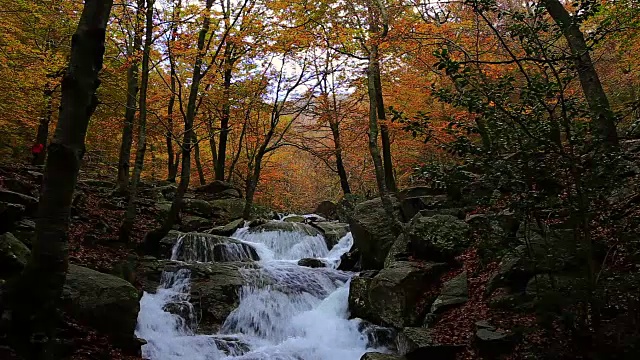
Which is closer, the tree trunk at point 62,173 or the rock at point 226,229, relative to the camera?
the tree trunk at point 62,173

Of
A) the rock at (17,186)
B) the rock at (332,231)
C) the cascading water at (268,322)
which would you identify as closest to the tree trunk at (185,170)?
the cascading water at (268,322)

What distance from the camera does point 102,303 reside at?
6285 millimetres

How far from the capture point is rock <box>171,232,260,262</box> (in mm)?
11672

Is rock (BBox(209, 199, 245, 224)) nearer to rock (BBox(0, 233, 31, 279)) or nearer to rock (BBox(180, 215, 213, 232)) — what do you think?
rock (BBox(180, 215, 213, 232))

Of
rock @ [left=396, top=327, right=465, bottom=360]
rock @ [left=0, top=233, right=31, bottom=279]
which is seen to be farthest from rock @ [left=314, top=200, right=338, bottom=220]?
rock @ [left=0, top=233, right=31, bottom=279]

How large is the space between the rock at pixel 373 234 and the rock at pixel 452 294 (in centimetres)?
285

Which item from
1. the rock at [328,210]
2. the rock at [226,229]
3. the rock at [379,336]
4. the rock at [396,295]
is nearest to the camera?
the rock at [379,336]

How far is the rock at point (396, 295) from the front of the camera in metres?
7.82

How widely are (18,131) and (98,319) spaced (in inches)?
582

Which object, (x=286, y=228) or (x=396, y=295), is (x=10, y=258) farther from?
(x=286, y=228)

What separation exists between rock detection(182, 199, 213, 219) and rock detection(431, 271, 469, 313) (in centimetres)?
1058

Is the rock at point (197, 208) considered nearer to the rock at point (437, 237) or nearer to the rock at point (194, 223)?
the rock at point (194, 223)

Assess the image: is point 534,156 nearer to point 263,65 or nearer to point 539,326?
point 539,326

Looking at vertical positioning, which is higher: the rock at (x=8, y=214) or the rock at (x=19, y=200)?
the rock at (x=19, y=200)
